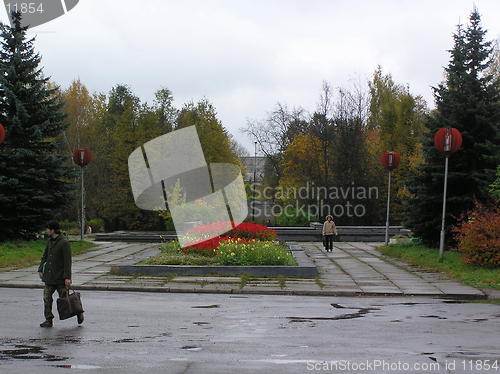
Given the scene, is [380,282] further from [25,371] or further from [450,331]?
[25,371]

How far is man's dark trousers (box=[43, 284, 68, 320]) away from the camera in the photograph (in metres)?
9.94

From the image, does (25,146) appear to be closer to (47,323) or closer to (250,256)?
(250,256)

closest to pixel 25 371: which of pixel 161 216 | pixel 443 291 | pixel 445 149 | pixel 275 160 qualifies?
pixel 443 291

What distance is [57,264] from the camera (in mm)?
10430

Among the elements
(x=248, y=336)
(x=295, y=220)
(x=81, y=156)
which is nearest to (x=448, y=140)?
(x=248, y=336)

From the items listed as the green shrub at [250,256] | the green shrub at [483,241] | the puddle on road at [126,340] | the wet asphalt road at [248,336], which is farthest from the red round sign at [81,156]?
the puddle on road at [126,340]

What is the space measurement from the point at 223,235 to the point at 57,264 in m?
14.2

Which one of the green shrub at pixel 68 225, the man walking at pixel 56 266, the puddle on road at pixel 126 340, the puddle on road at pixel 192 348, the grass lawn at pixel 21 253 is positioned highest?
the man walking at pixel 56 266

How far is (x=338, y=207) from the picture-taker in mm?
47938

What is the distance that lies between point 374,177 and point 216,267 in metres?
32.1

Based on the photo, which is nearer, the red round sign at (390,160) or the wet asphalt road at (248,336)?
the wet asphalt road at (248,336)

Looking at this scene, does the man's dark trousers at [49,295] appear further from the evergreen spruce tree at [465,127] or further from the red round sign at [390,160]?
the red round sign at [390,160]

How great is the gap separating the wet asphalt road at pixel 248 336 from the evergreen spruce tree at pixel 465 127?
39.1ft

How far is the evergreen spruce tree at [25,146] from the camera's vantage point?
1007 inches
